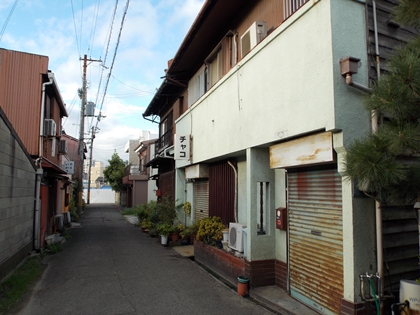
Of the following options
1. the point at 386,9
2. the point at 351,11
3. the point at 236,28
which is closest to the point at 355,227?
the point at 351,11

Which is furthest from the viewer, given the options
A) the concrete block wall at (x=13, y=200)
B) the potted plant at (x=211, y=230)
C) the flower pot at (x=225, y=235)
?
the potted plant at (x=211, y=230)

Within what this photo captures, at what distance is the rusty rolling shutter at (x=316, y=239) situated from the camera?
4.99m

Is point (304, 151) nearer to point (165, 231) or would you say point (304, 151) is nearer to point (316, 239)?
point (316, 239)

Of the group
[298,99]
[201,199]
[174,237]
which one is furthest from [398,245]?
[174,237]

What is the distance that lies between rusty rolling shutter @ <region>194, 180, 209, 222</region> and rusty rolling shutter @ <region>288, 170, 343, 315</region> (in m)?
5.05

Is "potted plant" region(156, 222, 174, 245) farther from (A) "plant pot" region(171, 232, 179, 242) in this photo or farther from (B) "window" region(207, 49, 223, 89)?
(B) "window" region(207, 49, 223, 89)

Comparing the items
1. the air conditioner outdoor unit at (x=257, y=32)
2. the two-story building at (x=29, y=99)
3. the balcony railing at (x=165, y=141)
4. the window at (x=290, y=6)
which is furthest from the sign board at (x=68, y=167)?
the window at (x=290, y=6)

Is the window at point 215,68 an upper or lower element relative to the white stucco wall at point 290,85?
upper

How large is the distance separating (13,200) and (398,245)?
27.3 feet

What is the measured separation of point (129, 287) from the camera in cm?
712

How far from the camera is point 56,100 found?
15672 mm

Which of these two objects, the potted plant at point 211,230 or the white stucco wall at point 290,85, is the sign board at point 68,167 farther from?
the white stucco wall at point 290,85

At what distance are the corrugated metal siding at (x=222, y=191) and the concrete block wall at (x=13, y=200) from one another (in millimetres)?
5273

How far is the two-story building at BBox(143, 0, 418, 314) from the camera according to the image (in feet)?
15.0
